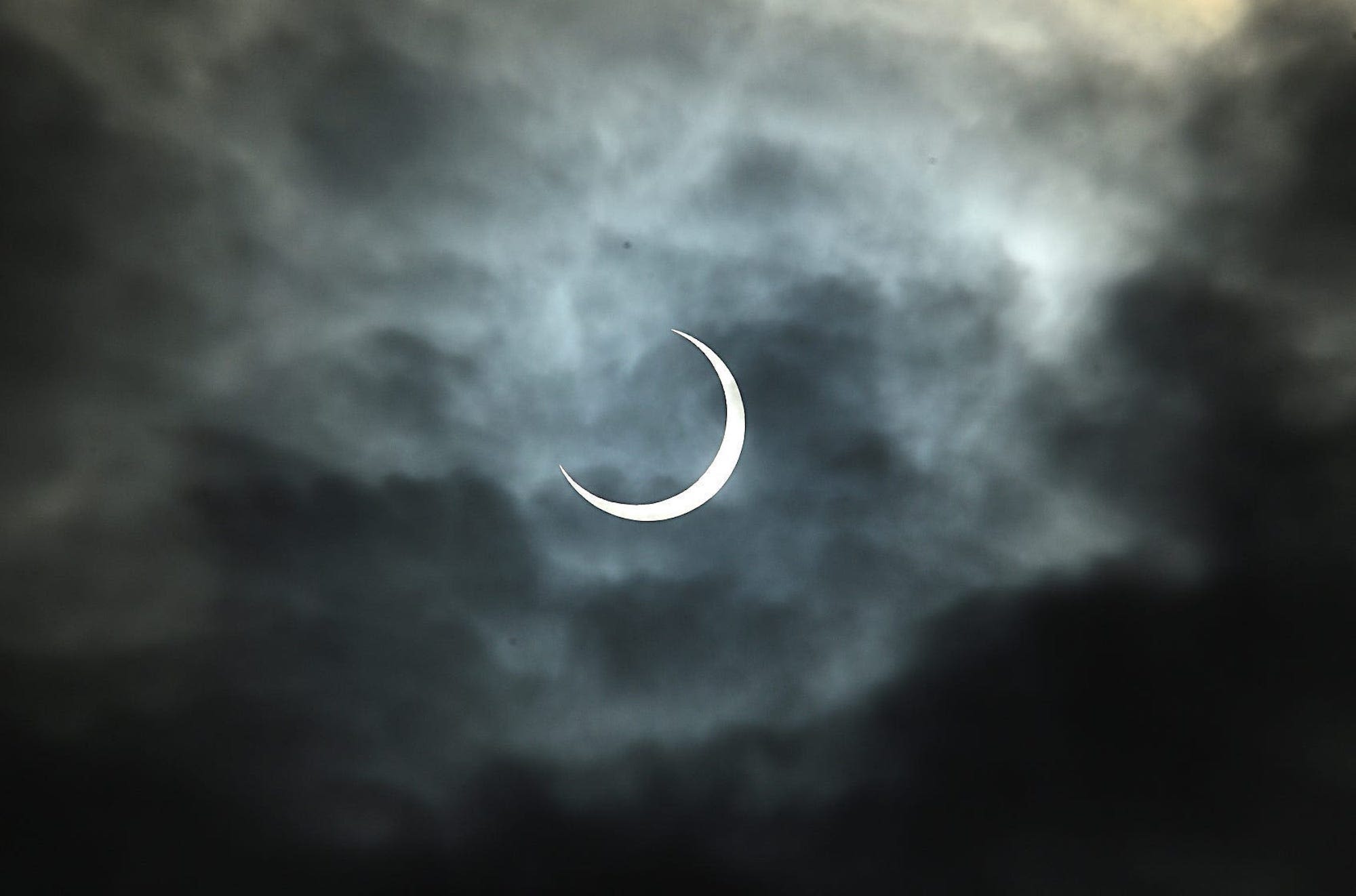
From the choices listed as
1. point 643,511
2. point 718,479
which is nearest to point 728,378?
point 718,479

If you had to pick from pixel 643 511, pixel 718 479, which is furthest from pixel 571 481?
pixel 718 479

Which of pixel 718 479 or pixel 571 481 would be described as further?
pixel 571 481

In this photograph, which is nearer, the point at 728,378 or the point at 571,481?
the point at 728,378

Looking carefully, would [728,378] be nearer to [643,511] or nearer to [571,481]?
[643,511]

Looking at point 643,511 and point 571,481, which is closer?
point 643,511

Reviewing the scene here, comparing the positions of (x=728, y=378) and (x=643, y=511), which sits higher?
(x=728, y=378)

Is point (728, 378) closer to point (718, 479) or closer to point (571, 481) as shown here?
point (718, 479)

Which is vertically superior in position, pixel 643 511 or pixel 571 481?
pixel 571 481

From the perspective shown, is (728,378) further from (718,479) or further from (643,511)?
(643,511)
